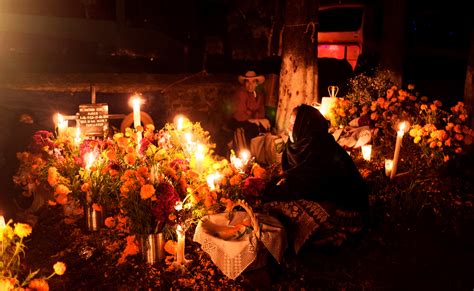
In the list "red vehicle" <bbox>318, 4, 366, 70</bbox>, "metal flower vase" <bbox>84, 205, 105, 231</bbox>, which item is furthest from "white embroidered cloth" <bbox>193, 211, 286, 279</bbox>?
"red vehicle" <bbox>318, 4, 366, 70</bbox>

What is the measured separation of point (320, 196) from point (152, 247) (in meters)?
1.67

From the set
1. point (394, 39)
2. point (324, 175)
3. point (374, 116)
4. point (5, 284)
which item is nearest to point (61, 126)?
point (5, 284)

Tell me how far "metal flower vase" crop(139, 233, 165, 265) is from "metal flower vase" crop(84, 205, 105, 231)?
767mm

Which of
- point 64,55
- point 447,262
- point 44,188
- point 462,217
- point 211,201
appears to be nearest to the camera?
point 211,201

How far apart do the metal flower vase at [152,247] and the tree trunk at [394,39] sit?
794 centimetres

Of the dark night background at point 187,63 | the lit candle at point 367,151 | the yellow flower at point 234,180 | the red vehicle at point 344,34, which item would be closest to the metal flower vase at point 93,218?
the dark night background at point 187,63

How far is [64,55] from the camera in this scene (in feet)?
35.6

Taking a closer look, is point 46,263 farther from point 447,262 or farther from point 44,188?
point 447,262

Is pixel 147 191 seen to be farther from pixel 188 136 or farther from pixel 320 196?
pixel 188 136

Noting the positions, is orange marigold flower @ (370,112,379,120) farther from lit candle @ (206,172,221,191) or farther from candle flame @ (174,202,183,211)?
candle flame @ (174,202,183,211)

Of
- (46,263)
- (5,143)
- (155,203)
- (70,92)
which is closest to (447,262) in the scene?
(155,203)

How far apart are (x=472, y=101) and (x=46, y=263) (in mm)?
7461

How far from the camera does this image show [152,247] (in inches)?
151

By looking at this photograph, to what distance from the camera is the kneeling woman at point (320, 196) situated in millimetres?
3994
